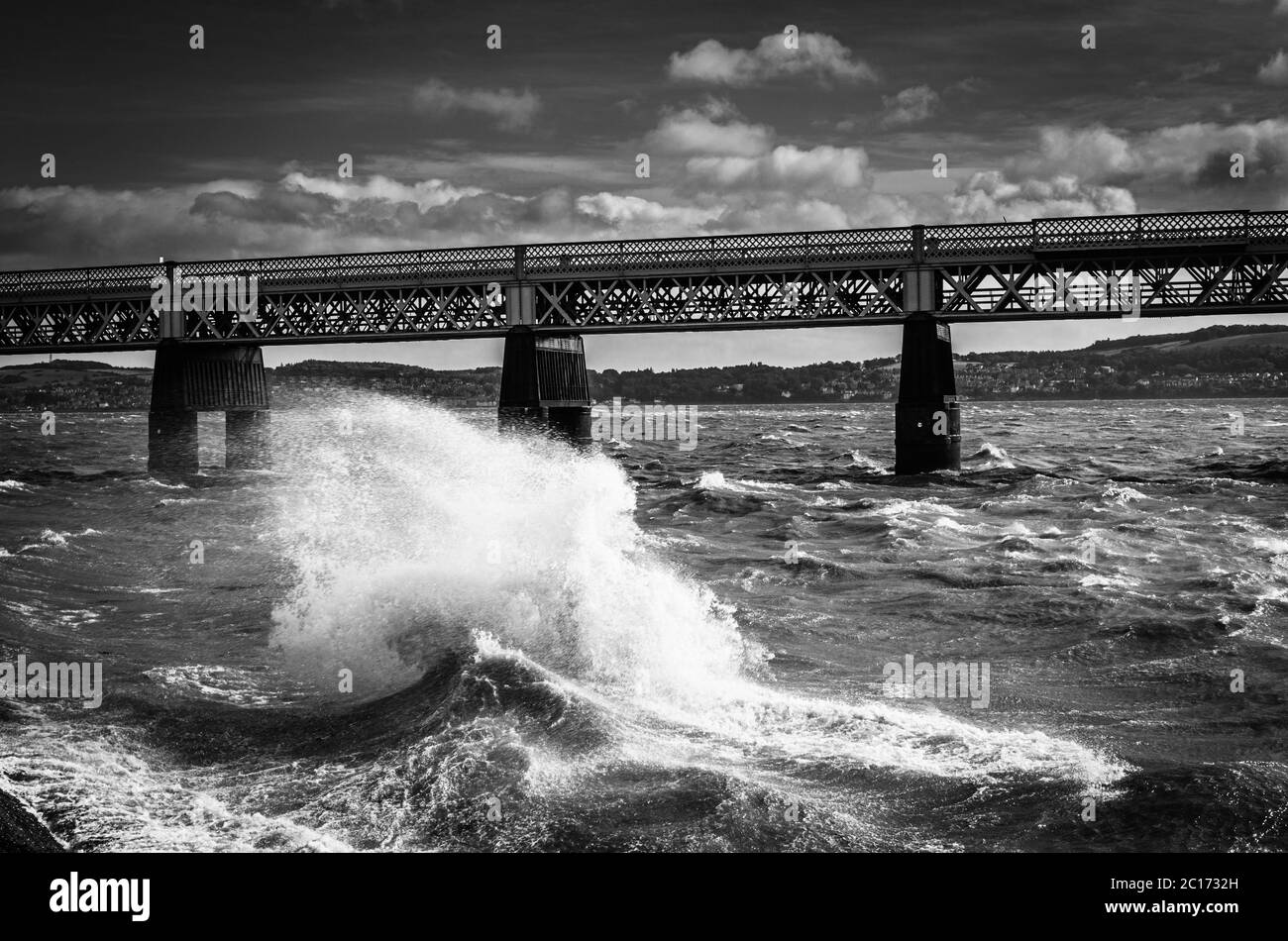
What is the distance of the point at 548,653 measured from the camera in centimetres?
1662

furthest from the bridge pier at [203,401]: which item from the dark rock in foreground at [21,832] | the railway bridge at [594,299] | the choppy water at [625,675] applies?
the dark rock in foreground at [21,832]

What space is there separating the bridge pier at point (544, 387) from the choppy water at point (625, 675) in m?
25.5

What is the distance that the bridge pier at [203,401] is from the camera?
65.5 metres

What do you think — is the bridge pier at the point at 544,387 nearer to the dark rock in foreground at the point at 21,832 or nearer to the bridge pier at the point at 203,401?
the bridge pier at the point at 203,401

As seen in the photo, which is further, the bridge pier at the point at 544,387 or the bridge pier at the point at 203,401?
the bridge pier at the point at 203,401

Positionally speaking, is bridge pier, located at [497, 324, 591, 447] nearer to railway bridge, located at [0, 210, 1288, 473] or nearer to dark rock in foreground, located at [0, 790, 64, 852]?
railway bridge, located at [0, 210, 1288, 473]

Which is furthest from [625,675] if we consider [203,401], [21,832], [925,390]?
[203,401]

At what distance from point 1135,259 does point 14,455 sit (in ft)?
219

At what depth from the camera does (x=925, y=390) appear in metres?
56.5

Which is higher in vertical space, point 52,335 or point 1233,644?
point 52,335
